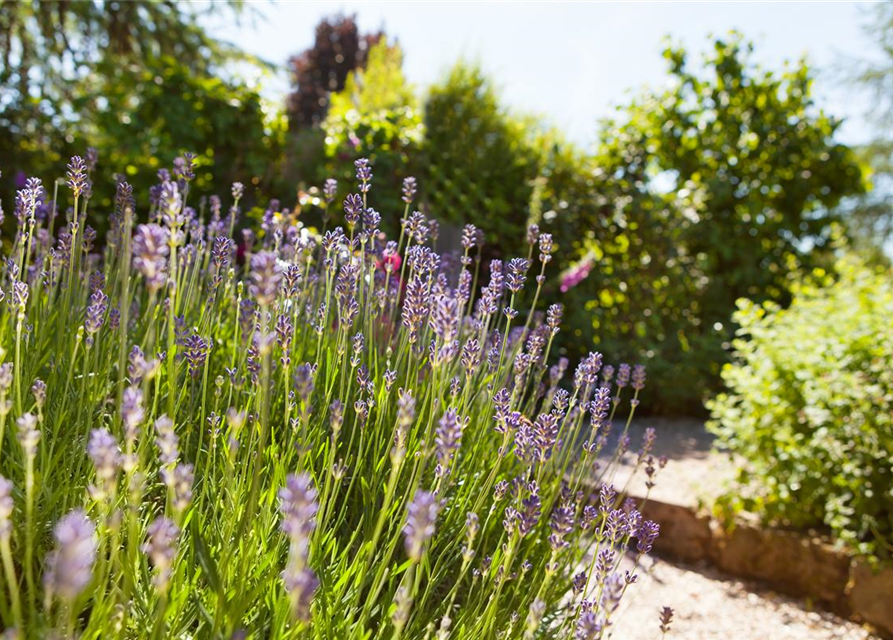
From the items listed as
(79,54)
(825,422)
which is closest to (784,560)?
(825,422)

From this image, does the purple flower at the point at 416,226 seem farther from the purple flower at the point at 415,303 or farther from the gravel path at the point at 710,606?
the gravel path at the point at 710,606

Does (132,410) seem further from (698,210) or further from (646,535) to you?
(698,210)

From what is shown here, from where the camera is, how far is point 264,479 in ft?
4.96

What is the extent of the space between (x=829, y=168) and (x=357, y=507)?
22.9ft

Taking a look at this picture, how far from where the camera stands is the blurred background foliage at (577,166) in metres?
5.92

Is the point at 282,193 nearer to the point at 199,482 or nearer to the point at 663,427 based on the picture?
the point at 663,427

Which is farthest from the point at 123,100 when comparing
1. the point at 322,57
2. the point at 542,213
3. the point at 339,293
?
the point at 322,57

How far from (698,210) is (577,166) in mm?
1339

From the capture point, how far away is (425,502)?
0.86m

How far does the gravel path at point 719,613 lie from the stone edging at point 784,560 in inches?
3.0

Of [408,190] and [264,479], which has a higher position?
[408,190]

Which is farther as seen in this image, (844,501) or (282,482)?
(844,501)

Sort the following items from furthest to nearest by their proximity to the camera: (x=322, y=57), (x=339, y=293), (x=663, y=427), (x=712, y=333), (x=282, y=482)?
1. (x=322, y=57)
2. (x=712, y=333)
3. (x=663, y=427)
4. (x=339, y=293)
5. (x=282, y=482)

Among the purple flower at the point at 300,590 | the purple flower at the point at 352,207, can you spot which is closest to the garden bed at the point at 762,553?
the purple flower at the point at 352,207
